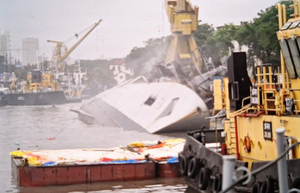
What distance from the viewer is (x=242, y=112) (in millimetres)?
16641

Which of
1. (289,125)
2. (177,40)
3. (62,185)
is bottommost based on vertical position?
(62,185)

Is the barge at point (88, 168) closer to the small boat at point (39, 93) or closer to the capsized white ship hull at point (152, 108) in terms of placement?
the capsized white ship hull at point (152, 108)

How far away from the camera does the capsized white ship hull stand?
4475 cm

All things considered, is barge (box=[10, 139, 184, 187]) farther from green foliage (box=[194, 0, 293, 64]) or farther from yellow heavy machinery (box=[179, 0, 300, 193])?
green foliage (box=[194, 0, 293, 64])

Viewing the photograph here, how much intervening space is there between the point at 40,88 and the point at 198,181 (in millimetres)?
89328

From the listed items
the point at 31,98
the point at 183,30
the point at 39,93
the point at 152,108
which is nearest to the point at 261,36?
the point at 152,108

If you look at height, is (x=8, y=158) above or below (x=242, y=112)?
below

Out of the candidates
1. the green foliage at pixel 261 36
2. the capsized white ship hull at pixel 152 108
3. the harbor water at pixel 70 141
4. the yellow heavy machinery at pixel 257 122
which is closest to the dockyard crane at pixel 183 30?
the green foliage at pixel 261 36

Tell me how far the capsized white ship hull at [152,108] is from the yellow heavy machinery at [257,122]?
2449 cm

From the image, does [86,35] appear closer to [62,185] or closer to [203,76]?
[203,76]

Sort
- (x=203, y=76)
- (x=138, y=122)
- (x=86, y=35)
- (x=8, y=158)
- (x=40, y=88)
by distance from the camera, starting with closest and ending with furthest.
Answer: (x=8, y=158) → (x=138, y=122) → (x=203, y=76) → (x=86, y=35) → (x=40, y=88)

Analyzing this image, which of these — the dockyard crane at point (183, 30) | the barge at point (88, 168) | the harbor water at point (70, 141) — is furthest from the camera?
the dockyard crane at point (183, 30)

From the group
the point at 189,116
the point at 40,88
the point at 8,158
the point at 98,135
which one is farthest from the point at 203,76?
the point at 40,88

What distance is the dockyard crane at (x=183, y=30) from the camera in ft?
179
